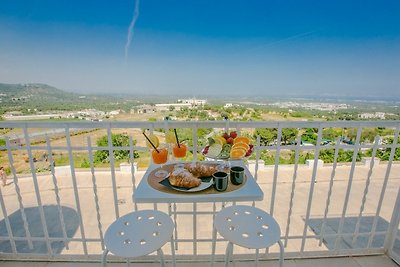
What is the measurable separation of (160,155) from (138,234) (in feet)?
1.55

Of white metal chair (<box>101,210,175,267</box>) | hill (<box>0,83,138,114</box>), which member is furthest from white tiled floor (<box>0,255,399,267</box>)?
hill (<box>0,83,138,114</box>)

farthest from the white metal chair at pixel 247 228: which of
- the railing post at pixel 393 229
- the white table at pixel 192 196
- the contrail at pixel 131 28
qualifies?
the contrail at pixel 131 28

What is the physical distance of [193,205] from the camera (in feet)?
5.34

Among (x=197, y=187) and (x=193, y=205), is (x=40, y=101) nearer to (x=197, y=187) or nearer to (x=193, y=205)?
(x=193, y=205)

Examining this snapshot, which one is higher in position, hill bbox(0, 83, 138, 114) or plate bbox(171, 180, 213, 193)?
plate bbox(171, 180, 213, 193)

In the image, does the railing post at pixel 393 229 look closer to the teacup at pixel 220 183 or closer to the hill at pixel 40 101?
the teacup at pixel 220 183

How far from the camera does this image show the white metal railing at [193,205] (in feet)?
5.39

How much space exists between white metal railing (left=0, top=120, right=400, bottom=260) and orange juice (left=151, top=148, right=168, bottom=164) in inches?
11.7

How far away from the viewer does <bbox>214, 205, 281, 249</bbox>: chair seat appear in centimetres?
104

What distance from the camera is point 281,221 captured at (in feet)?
24.0

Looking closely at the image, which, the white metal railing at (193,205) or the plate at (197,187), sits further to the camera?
the white metal railing at (193,205)

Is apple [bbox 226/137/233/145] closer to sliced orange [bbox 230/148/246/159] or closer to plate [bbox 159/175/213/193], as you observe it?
sliced orange [bbox 230/148/246/159]

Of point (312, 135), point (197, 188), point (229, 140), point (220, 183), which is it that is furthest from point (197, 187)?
point (312, 135)

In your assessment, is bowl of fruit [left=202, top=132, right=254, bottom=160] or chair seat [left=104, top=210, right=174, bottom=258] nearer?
chair seat [left=104, top=210, right=174, bottom=258]
